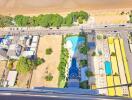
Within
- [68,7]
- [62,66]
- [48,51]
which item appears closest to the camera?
[62,66]

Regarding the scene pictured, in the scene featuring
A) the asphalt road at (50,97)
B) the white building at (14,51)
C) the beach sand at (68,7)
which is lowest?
the asphalt road at (50,97)

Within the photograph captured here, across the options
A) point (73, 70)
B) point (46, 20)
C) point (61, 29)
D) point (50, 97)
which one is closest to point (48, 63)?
point (73, 70)

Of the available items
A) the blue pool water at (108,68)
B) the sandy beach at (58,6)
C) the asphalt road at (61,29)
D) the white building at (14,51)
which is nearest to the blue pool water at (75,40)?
the asphalt road at (61,29)

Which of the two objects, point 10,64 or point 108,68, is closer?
point 108,68

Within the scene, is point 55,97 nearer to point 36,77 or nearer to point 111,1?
point 36,77

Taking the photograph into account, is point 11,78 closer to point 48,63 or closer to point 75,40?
point 48,63

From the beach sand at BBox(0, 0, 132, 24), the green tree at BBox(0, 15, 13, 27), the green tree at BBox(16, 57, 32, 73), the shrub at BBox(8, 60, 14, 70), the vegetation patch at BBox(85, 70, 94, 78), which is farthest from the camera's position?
the beach sand at BBox(0, 0, 132, 24)

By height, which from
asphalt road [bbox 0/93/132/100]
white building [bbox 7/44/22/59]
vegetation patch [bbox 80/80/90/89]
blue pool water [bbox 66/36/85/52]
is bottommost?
asphalt road [bbox 0/93/132/100]

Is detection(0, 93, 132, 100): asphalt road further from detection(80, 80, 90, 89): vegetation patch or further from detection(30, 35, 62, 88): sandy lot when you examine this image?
detection(30, 35, 62, 88): sandy lot

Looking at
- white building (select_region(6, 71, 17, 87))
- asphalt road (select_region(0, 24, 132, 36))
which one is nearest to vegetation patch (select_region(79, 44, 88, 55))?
asphalt road (select_region(0, 24, 132, 36))

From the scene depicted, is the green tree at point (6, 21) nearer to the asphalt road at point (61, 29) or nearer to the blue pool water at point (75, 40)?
the asphalt road at point (61, 29)
